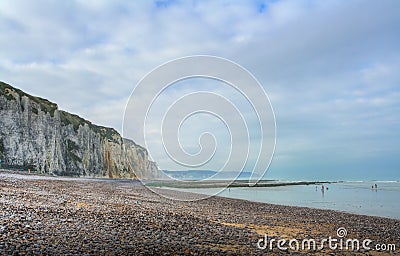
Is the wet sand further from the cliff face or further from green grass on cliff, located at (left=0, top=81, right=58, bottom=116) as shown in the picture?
green grass on cliff, located at (left=0, top=81, right=58, bottom=116)

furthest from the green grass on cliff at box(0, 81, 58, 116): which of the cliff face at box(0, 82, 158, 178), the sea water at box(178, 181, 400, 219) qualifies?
the sea water at box(178, 181, 400, 219)

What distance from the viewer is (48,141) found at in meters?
63.8

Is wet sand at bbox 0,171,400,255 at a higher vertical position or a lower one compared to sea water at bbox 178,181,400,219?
higher

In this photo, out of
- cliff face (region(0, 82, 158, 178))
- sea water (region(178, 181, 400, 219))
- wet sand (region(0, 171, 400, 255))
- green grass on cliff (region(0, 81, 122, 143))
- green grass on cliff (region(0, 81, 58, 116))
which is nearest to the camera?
wet sand (region(0, 171, 400, 255))

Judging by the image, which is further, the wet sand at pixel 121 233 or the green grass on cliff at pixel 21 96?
the green grass on cliff at pixel 21 96

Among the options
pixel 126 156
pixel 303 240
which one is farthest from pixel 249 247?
pixel 126 156

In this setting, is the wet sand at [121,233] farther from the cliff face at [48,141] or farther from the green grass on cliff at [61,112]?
the green grass on cliff at [61,112]

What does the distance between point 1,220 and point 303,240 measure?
10.3 metres

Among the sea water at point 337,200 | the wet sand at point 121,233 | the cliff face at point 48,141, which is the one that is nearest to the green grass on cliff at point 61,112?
the cliff face at point 48,141

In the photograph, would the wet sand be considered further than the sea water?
No

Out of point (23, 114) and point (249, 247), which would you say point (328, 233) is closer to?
point (249, 247)

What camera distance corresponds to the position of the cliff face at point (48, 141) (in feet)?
176

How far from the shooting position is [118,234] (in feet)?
33.5

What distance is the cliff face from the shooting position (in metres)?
53.5
